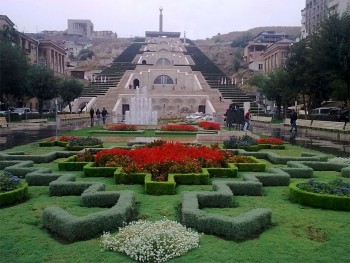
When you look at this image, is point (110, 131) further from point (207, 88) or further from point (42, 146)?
point (207, 88)

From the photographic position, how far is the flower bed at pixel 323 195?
7.96 metres

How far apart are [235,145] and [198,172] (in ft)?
24.0

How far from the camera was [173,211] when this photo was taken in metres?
7.79

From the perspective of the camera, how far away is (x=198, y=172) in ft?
34.9

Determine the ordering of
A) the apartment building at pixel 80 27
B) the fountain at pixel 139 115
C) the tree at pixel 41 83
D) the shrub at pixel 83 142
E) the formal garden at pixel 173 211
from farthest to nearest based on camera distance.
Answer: the apartment building at pixel 80 27, the tree at pixel 41 83, the fountain at pixel 139 115, the shrub at pixel 83 142, the formal garden at pixel 173 211

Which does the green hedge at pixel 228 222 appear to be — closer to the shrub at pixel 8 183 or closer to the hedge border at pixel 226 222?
the hedge border at pixel 226 222

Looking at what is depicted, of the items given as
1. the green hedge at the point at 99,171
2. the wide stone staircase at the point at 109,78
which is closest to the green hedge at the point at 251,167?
the green hedge at the point at 99,171

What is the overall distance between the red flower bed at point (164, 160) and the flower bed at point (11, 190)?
2.50 m

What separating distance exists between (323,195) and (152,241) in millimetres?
3938

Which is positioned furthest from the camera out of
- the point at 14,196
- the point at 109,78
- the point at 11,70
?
the point at 109,78

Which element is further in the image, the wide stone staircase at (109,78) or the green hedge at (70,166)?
the wide stone staircase at (109,78)

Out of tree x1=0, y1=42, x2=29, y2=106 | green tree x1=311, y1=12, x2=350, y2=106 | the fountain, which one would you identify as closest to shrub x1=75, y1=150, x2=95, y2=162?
green tree x1=311, y1=12, x2=350, y2=106

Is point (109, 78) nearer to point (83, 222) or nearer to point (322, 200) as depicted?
point (322, 200)

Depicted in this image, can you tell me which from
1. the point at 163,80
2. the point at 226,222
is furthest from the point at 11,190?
the point at 163,80
